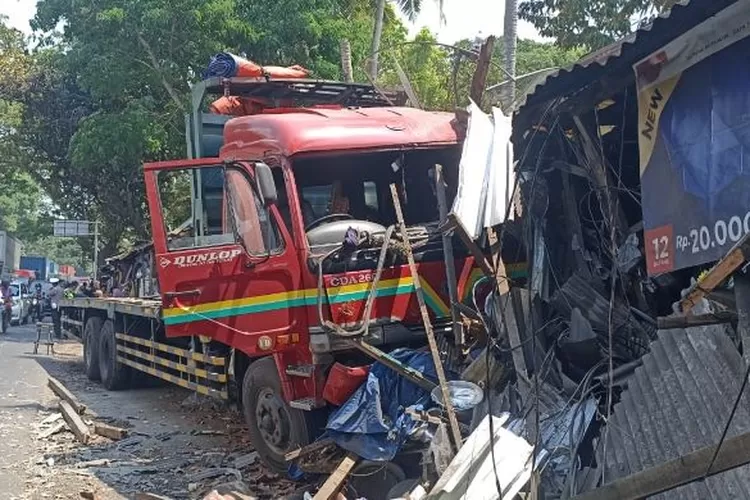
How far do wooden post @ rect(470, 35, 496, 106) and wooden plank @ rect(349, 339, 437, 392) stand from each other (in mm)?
2159

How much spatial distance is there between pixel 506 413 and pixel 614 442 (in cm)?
76

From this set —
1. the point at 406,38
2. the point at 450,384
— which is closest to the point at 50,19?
the point at 406,38

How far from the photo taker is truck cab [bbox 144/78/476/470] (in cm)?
608

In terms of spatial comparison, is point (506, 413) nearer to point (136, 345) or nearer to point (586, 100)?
point (586, 100)

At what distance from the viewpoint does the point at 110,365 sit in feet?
38.3

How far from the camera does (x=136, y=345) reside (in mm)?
10492

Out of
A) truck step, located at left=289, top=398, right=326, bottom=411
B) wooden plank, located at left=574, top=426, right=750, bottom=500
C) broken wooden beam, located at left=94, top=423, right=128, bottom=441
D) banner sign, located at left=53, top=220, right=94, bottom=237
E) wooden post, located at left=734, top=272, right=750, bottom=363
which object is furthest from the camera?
banner sign, located at left=53, top=220, right=94, bottom=237

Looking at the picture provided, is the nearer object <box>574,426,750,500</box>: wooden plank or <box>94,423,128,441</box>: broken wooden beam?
<box>574,426,750,500</box>: wooden plank

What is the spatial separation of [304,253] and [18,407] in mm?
6007

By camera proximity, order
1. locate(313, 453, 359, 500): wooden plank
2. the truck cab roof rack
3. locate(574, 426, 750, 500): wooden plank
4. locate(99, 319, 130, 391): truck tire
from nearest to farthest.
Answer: locate(574, 426, 750, 500): wooden plank, locate(313, 453, 359, 500): wooden plank, the truck cab roof rack, locate(99, 319, 130, 391): truck tire

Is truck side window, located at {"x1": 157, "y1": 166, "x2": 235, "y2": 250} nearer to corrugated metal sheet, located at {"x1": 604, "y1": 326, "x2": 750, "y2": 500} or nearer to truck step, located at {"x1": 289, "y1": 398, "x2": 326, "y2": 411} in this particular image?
truck step, located at {"x1": 289, "y1": 398, "x2": 326, "y2": 411}

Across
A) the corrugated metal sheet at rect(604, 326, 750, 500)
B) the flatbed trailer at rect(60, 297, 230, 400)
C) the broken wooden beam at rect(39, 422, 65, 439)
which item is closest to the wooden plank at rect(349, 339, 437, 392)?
the corrugated metal sheet at rect(604, 326, 750, 500)

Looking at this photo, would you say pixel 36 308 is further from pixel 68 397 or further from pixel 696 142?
pixel 696 142

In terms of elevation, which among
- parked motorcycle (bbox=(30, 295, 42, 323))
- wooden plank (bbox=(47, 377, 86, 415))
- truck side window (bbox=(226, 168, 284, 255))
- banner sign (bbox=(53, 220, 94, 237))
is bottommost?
wooden plank (bbox=(47, 377, 86, 415))
